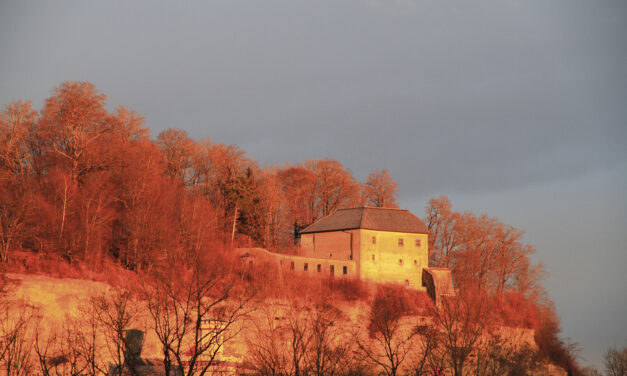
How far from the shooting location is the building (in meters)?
62.8

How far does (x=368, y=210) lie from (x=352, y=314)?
529 inches

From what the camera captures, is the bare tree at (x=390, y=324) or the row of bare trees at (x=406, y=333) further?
the bare tree at (x=390, y=324)

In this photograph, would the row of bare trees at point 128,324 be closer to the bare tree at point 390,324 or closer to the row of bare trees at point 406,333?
the row of bare trees at point 406,333

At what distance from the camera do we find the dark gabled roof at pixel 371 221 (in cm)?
6519

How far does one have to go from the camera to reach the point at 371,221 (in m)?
65.6

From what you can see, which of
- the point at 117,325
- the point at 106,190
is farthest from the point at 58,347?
the point at 106,190

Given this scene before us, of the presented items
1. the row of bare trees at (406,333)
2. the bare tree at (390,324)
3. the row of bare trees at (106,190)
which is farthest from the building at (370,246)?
the row of bare trees at (106,190)

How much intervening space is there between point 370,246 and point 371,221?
3.03 meters

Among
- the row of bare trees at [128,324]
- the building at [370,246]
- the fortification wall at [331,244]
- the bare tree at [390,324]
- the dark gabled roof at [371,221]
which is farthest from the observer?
the dark gabled roof at [371,221]

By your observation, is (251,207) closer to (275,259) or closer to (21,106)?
(275,259)

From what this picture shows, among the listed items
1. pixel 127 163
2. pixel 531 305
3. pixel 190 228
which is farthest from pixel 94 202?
pixel 531 305

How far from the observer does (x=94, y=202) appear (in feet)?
175

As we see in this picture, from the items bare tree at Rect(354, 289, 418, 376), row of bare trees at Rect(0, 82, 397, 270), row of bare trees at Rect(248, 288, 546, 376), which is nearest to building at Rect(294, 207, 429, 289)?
row of bare trees at Rect(248, 288, 546, 376)

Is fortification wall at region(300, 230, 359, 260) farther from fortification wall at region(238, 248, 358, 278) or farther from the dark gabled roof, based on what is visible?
fortification wall at region(238, 248, 358, 278)
